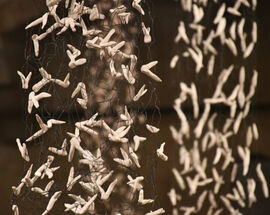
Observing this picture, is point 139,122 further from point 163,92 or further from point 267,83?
point 267,83

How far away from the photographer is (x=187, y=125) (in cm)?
130

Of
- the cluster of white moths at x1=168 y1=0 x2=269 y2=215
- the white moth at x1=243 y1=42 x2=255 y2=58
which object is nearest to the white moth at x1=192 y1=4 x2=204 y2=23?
the cluster of white moths at x1=168 y1=0 x2=269 y2=215

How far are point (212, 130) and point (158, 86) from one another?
17 centimetres

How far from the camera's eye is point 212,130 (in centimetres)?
130

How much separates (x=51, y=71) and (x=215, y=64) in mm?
434

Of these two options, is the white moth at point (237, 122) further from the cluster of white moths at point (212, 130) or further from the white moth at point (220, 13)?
the white moth at point (220, 13)

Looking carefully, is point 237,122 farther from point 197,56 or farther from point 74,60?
point 74,60

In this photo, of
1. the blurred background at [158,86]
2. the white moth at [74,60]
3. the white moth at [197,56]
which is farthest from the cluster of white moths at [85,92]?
the white moth at [197,56]

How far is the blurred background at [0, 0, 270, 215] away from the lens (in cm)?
118

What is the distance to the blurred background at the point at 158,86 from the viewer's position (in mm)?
1177

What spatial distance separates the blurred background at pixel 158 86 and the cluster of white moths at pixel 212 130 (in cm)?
3

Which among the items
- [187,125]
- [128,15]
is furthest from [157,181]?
[128,15]

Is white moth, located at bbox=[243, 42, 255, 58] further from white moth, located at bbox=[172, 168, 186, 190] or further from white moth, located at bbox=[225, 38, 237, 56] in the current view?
white moth, located at bbox=[172, 168, 186, 190]

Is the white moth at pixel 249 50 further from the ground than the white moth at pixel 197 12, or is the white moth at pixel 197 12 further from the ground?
the white moth at pixel 197 12
